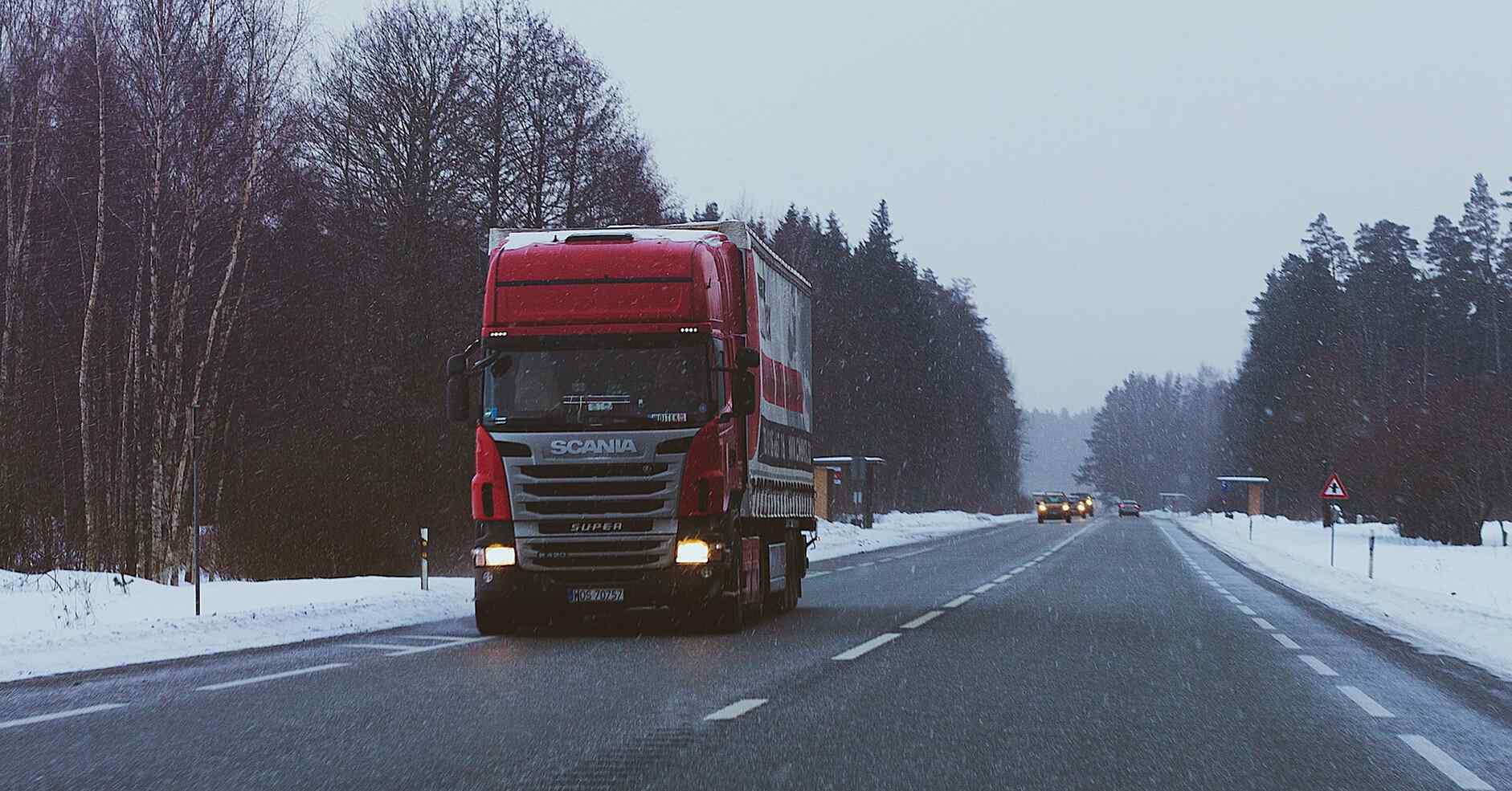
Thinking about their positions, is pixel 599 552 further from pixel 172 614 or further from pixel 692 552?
pixel 172 614

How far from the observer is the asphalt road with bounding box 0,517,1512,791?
23.4 feet

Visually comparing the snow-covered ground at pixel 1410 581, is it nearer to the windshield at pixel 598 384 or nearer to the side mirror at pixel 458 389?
the windshield at pixel 598 384

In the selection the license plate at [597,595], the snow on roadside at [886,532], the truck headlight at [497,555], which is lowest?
the snow on roadside at [886,532]

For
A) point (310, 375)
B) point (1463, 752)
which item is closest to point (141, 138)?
point (310, 375)

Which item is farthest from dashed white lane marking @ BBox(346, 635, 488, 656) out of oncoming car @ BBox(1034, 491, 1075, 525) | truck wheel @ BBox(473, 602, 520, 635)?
oncoming car @ BBox(1034, 491, 1075, 525)

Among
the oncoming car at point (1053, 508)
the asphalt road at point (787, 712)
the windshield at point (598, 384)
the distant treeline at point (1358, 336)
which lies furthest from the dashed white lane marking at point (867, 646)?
the oncoming car at point (1053, 508)

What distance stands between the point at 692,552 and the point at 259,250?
62.2 feet

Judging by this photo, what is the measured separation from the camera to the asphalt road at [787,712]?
712 cm

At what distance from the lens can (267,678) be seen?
437 inches

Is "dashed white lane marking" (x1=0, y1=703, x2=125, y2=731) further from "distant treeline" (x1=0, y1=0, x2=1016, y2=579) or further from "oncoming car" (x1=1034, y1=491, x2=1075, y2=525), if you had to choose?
"oncoming car" (x1=1034, y1=491, x2=1075, y2=525)

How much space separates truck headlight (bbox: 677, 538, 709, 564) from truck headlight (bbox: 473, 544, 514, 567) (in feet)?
4.85

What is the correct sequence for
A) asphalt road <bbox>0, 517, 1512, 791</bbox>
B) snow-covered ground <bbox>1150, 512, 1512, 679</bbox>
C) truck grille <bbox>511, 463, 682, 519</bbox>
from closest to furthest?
asphalt road <bbox>0, 517, 1512, 791</bbox>, truck grille <bbox>511, 463, 682, 519</bbox>, snow-covered ground <bbox>1150, 512, 1512, 679</bbox>

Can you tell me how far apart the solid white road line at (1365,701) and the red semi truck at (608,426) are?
554 centimetres

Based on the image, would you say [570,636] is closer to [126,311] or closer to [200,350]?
[200,350]
